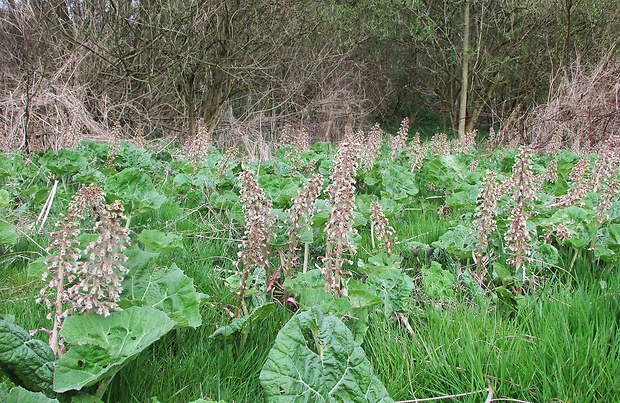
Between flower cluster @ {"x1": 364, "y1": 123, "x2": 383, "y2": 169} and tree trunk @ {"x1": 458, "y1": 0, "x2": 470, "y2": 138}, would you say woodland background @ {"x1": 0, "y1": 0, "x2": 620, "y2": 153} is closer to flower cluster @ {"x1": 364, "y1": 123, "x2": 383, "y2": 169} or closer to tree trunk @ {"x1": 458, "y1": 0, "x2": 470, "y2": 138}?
tree trunk @ {"x1": 458, "y1": 0, "x2": 470, "y2": 138}

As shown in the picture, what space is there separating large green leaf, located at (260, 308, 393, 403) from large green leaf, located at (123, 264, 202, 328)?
1.72 feet

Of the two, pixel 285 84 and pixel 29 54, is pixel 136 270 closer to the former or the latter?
pixel 29 54

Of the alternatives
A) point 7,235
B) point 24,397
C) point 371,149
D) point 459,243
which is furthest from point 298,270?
point 371,149

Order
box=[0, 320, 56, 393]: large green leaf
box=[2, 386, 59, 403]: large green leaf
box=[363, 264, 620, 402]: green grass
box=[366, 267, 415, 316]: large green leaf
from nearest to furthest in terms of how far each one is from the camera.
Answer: box=[2, 386, 59, 403]: large green leaf
box=[0, 320, 56, 393]: large green leaf
box=[363, 264, 620, 402]: green grass
box=[366, 267, 415, 316]: large green leaf

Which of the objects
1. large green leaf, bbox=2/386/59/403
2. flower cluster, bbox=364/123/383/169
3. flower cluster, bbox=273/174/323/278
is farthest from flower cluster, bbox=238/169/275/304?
flower cluster, bbox=364/123/383/169

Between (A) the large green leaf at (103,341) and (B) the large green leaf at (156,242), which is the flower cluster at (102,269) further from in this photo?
(B) the large green leaf at (156,242)

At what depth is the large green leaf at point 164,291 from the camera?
2.05 metres

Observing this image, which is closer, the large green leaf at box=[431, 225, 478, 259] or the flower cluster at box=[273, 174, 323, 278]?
the flower cluster at box=[273, 174, 323, 278]

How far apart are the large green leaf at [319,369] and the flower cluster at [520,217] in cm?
134

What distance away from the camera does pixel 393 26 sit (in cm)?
1567

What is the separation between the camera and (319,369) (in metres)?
1.66

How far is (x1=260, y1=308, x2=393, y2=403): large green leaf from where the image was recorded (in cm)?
158

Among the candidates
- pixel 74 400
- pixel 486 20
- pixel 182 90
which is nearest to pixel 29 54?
pixel 182 90

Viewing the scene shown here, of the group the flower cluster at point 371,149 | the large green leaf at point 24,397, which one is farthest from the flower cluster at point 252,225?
the flower cluster at point 371,149
